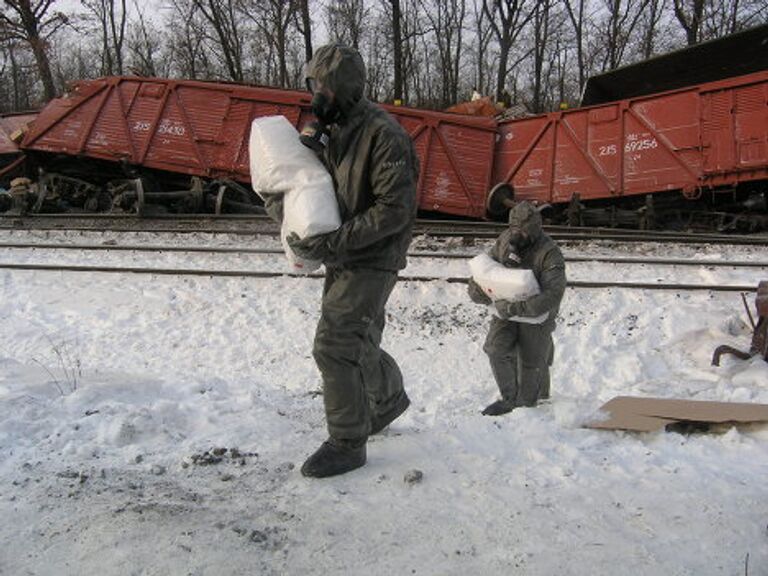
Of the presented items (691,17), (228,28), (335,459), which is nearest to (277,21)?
(228,28)

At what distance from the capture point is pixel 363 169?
3.07 metres

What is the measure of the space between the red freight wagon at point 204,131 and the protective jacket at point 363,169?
1036 centimetres

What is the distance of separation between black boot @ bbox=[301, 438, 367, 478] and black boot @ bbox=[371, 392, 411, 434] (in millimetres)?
437

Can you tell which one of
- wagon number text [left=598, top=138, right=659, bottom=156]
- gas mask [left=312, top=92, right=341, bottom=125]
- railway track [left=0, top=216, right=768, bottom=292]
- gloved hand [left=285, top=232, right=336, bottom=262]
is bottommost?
railway track [left=0, top=216, right=768, bottom=292]

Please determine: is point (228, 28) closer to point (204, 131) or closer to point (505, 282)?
point (204, 131)

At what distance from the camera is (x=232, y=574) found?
2.34m

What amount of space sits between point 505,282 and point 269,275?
4.94 meters

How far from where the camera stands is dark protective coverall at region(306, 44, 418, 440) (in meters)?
3.01

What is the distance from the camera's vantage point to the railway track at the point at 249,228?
11.2m

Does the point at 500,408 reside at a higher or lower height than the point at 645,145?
lower

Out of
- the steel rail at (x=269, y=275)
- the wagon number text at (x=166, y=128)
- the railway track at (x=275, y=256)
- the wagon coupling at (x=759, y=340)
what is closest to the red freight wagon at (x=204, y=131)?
the wagon number text at (x=166, y=128)

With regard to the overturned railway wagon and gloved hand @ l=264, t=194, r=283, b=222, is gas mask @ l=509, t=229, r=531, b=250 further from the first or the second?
the overturned railway wagon

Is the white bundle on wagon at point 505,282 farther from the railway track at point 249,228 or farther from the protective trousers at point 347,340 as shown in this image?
the railway track at point 249,228

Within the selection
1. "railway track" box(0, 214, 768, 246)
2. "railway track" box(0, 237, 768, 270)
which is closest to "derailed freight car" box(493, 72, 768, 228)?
"railway track" box(0, 214, 768, 246)
